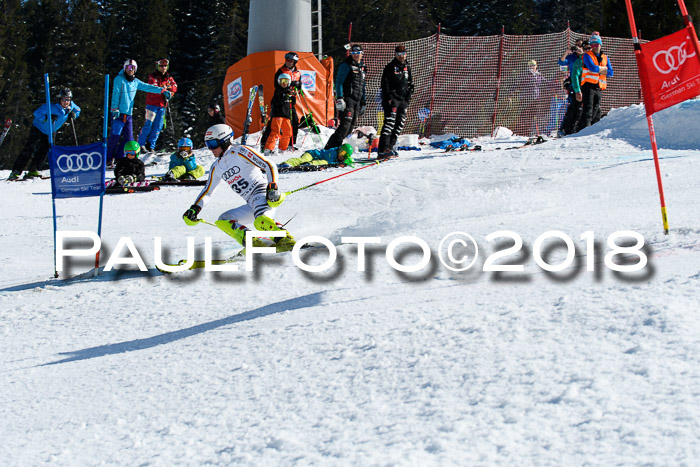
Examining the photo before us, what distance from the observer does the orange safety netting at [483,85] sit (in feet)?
56.6

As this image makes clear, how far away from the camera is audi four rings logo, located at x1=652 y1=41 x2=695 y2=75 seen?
5.21m

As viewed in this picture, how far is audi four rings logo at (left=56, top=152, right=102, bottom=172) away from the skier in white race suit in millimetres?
925

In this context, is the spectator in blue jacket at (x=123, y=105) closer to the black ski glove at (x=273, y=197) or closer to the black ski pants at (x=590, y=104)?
the black ski glove at (x=273, y=197)

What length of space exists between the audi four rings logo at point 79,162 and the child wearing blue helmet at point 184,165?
5111 millimetres

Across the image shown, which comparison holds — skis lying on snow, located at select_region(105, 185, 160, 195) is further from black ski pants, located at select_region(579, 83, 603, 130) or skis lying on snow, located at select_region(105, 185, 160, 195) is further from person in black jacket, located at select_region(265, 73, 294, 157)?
black ski pants, located at select_region(579, 83, 603, 130)

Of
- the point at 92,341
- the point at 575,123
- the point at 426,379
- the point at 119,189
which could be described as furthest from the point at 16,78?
the point at 426,379

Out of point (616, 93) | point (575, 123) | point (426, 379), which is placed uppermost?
point (616, 93)

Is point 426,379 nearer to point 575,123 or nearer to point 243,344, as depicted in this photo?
point 243,344

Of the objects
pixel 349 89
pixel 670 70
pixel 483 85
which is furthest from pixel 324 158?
pixel 670 70

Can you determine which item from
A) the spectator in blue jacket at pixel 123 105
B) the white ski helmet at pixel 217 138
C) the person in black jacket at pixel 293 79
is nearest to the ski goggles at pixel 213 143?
the white ski helmet at pixel 217 138

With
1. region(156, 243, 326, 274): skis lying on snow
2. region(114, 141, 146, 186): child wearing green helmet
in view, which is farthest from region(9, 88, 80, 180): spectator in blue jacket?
region(156, 243, 326, 274): skis lying on snow

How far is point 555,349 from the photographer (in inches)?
134

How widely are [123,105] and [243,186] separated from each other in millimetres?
6866

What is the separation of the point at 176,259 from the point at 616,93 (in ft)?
44.9
